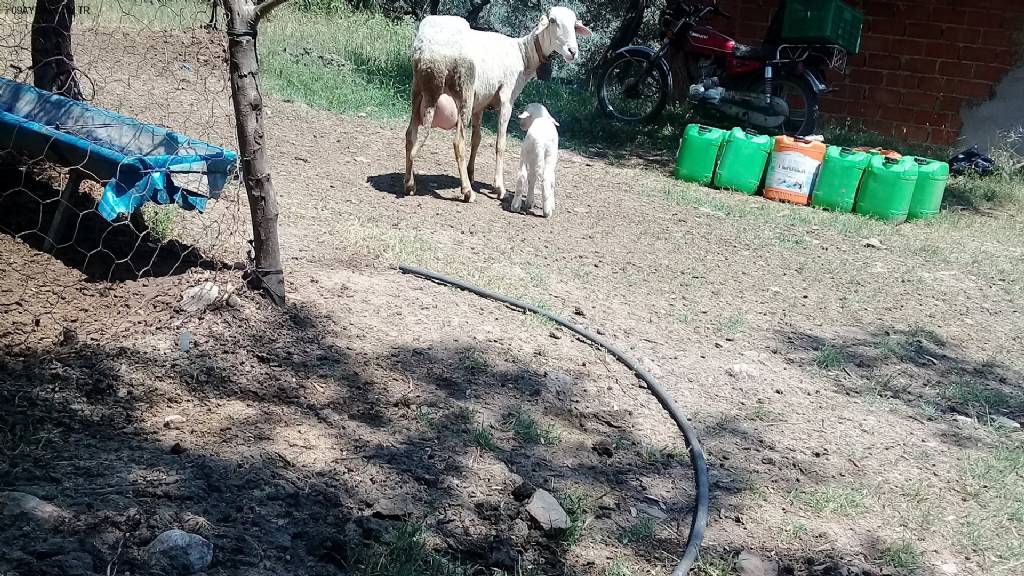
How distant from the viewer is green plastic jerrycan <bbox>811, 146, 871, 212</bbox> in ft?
26.8

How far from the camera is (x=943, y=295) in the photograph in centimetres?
632

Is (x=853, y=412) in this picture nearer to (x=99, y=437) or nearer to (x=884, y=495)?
(x=884, y=495)

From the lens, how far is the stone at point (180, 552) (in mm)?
2594

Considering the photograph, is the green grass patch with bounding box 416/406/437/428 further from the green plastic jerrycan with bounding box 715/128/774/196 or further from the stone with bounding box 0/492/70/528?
the green plastic jerrycan with bounding box 715/128/774/196

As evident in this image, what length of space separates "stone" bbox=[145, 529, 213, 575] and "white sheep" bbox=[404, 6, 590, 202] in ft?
14.3

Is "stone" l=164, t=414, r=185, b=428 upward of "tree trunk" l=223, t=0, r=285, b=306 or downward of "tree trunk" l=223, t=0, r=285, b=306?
downward

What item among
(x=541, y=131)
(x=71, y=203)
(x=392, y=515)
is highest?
(x=541, y=131)

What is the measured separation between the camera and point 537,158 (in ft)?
22.0

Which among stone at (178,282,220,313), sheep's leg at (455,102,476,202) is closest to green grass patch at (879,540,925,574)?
stone at (178,282,220,313)

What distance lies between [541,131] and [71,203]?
3.24 m

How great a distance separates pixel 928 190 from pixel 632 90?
3636 millimetres

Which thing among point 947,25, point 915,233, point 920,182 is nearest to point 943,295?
point 915,233

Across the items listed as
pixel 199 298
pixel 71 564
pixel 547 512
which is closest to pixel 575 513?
pixel 547 512

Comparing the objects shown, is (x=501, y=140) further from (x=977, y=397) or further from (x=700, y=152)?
(x=977, y=397)
